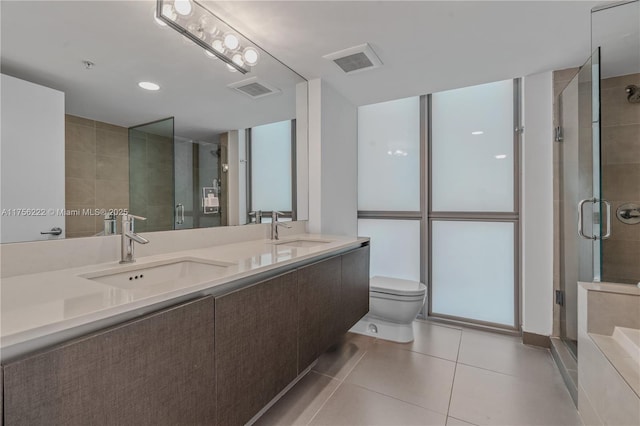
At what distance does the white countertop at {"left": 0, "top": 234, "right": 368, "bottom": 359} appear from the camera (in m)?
0.58

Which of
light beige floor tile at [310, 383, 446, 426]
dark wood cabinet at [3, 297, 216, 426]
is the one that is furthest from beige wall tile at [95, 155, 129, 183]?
light beige floor tile at [310, 383, 446, 426]

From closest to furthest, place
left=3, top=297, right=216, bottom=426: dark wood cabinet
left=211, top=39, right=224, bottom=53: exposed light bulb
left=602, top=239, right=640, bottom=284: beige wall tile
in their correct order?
left=3, top=297, right=216, bottom=426: dark wood cabinet < left=211, top=39, right=224, bottom=53: exposed light bulb < left=602, top=239, right=640, bottom=284: beige wall tile

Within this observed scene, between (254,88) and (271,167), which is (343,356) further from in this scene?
(254,88)

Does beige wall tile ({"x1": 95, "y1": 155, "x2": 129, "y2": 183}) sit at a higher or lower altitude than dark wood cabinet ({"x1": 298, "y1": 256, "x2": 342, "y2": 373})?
higher

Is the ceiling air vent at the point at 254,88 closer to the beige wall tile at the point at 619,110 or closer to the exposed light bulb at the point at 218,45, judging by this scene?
the exposed light bulb at the point at 218,45

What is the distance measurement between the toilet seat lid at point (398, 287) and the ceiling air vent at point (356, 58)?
1.73 meters

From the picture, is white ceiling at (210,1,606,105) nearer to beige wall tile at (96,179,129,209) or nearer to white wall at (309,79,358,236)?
white wall at (309,79,358,236)

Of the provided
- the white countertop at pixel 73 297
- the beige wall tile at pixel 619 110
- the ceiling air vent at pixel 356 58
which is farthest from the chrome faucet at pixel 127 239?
the beige wall tile at pixel 619 110

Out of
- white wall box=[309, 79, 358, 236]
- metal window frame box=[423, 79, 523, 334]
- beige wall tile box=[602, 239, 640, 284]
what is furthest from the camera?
metal window frame box=[423, 79, 523, 334]

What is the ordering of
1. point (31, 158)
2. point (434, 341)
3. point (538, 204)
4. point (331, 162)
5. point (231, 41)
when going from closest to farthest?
point (31, 158) → point (231, 41) → point (538, 204) → point (434, 341) → point (331, 162)

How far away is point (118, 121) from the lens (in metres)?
1.22

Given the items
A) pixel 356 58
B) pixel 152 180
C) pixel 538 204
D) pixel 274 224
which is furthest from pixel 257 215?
pixel 538 204

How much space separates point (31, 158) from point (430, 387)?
2238mm

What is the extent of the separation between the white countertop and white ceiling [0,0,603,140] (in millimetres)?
640
